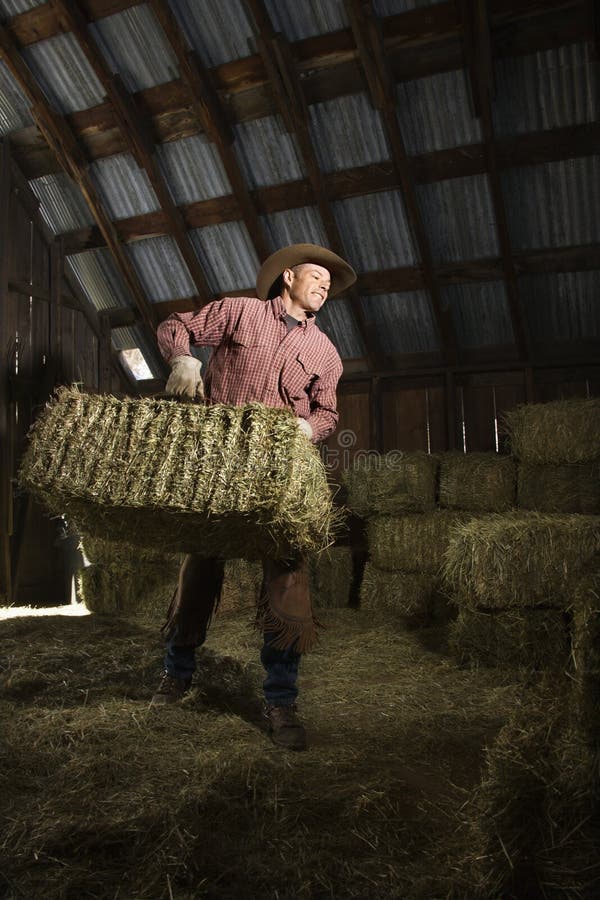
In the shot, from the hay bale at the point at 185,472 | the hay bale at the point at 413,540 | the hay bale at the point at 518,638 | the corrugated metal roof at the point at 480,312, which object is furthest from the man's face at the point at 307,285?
the corrugated metal roof at the point at 480,312

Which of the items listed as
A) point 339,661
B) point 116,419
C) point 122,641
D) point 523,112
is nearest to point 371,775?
point 116,419

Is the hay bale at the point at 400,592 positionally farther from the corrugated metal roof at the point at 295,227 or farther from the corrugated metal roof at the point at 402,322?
the corrugated metal roof at the point at 295,227

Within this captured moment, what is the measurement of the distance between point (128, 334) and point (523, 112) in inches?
187

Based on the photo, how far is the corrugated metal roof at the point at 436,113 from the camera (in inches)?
215

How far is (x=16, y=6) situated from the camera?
227 inches

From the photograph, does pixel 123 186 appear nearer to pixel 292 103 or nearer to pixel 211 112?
pixel 211 112

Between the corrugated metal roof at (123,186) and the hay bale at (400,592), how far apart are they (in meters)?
4.25

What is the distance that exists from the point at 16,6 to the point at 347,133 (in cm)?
303

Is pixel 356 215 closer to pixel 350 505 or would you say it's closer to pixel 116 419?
pixel 350 505

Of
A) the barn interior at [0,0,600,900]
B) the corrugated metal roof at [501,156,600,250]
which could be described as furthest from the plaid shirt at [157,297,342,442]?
the corrugated metal roof at [501,156,600,250]

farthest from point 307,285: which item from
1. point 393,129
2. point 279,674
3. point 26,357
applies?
point 26,357

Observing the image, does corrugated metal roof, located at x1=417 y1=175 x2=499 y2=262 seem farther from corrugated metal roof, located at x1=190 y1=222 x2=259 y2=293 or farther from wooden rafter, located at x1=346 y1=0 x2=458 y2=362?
corrugated metal roof, located at x1=190 y1=222 x2=259 y2=293

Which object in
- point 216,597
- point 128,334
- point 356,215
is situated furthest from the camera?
point 128,334

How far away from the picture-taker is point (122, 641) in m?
4.04
